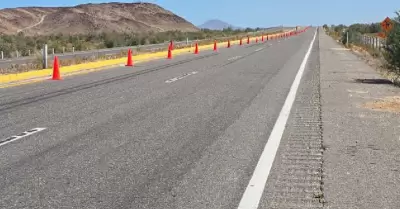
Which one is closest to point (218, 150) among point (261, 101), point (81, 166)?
point (81, 166)

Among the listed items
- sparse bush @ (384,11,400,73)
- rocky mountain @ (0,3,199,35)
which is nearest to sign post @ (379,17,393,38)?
sparse bush @ (384,11,400,73)

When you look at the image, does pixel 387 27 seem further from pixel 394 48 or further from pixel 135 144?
pixel 135 144

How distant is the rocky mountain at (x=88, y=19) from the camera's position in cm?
11410

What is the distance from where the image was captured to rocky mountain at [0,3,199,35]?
374ft

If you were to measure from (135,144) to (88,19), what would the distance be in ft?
407

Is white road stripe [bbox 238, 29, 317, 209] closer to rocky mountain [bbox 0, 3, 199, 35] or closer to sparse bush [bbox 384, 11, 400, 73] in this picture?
sparse bush [bbox 384, 11, 400, 73]

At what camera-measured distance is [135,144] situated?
767 cm

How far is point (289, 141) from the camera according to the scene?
800 cm

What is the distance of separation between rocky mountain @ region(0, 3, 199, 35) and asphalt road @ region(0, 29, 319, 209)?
92797mm

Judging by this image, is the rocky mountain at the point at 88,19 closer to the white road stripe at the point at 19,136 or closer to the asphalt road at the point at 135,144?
the asphalt road at the point at 135,144

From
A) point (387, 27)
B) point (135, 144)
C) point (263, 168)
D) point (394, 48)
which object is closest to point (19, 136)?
point (135, 144)

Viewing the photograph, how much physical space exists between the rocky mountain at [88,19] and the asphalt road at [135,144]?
304ft

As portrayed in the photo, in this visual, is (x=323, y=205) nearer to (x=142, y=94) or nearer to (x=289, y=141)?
(x=289, y=141)

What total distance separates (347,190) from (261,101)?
666 cm
